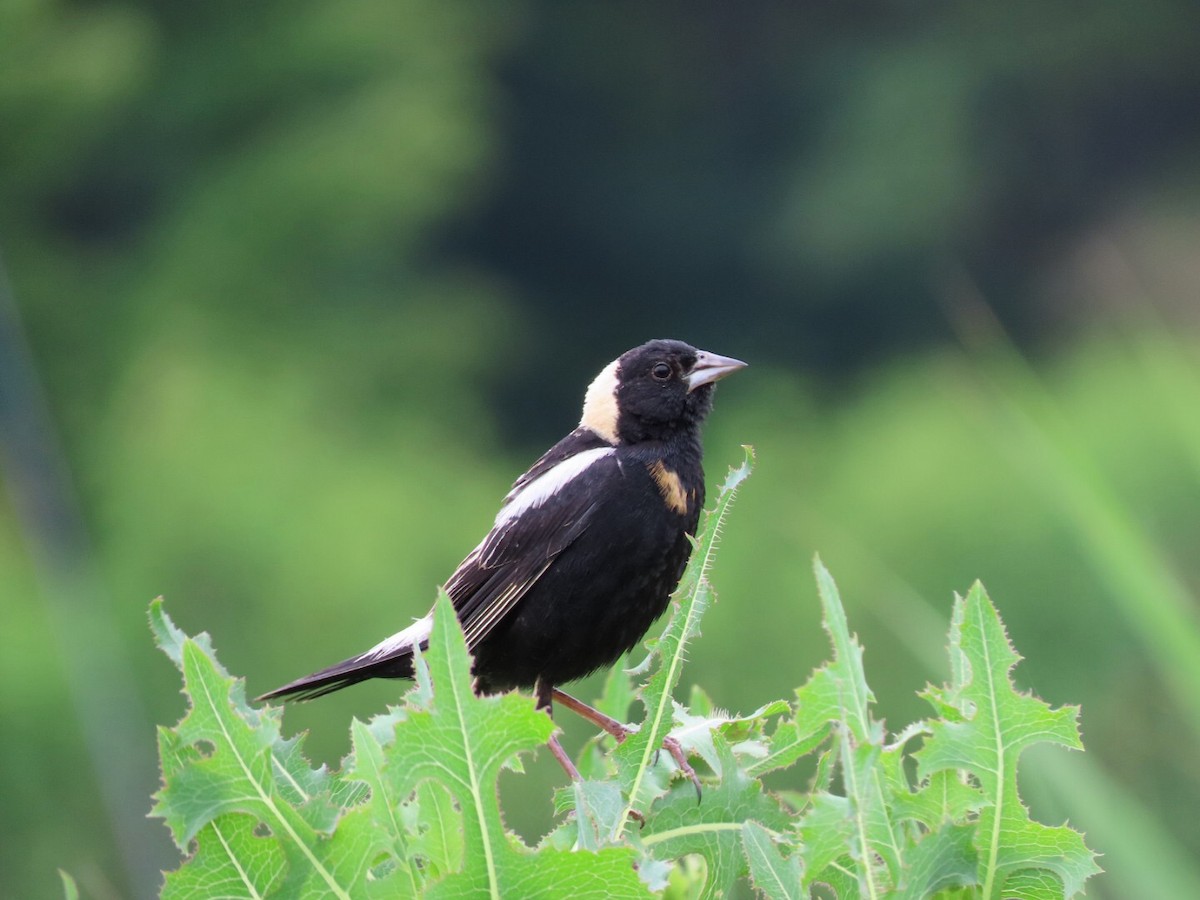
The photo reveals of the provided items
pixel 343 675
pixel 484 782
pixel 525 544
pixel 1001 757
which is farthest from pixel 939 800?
pixel 525 544

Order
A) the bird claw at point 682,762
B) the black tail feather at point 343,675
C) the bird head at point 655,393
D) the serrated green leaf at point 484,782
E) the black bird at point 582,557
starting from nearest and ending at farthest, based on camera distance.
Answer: the serrated green leaf at point 484,782
the bird claw at point 682,762
the black tail feather at point 343,675
the black bird at point 582,557
the bird head at point 655,393

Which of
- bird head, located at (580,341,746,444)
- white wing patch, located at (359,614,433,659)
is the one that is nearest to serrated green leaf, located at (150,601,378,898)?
white wing patch, located at (359,614,433,659)

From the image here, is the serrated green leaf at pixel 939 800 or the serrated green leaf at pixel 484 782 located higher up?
the serrated green leaf at pixel 484 782

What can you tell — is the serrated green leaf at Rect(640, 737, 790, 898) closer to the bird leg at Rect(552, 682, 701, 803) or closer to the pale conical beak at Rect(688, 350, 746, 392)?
the bird leg at Rect(552, 682, 701, 803)

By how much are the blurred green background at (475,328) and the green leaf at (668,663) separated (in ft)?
8.18

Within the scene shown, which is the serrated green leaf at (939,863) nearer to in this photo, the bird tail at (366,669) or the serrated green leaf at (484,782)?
the serrated green leaf at (484,782)

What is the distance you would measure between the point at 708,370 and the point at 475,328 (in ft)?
30.2

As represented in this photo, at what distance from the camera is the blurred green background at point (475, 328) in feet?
26.8

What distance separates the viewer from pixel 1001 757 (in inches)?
40.3

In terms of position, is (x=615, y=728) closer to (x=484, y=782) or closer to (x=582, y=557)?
(x=582, y=557)

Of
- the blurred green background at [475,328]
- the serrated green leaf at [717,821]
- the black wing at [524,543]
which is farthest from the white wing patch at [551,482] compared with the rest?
the blurred green background at [475,328]

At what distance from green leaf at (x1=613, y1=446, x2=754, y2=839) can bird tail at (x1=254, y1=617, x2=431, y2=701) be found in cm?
100

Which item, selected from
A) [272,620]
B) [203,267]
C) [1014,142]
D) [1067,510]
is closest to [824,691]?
[1067,510]

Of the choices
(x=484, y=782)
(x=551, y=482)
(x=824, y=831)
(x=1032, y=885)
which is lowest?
(x=1032, y=885)
